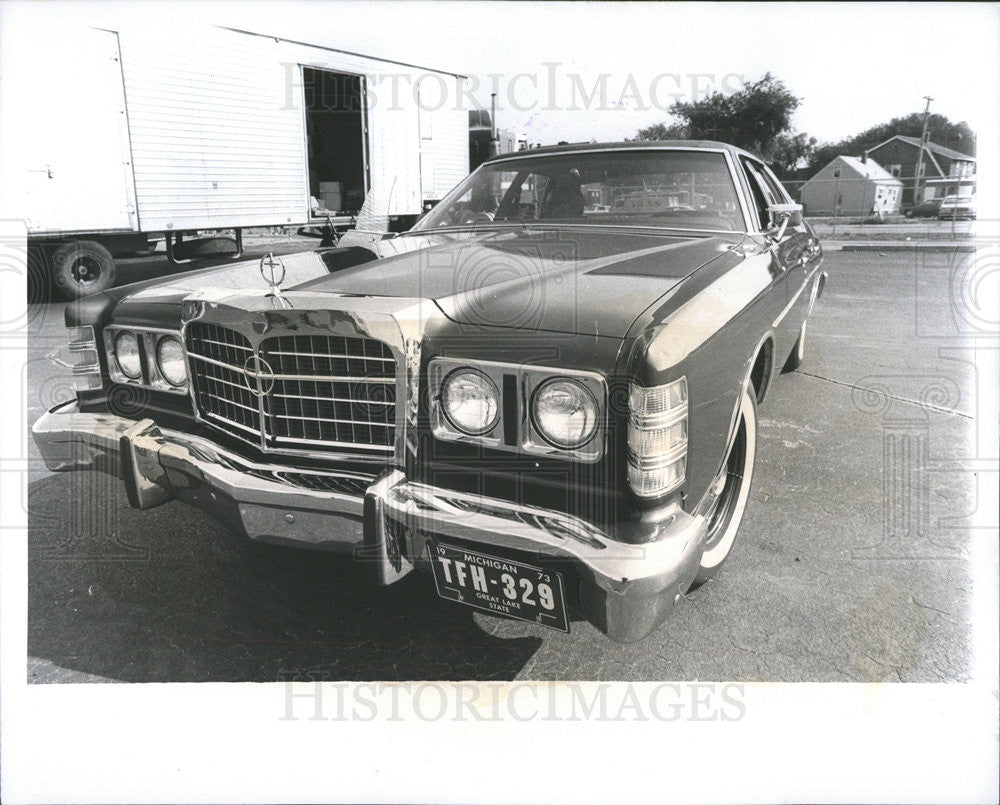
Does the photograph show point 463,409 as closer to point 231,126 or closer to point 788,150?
point 231,126

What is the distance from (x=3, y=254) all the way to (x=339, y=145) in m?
10.5

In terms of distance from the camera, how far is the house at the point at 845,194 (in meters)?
11.5

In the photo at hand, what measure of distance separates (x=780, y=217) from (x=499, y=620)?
239cm

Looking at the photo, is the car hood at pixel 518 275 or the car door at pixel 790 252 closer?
the car hood at pixel 518 275

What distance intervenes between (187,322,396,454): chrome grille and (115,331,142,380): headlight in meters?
0.35

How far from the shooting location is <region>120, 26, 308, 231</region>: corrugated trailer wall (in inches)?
312

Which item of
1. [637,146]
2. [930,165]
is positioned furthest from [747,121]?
[637,146]

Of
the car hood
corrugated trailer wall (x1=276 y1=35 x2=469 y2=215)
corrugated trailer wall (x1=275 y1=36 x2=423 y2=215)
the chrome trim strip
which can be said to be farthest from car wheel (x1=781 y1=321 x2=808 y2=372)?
corrugated trailer wall (x1=275 y1=36 x2=423 y2=215)

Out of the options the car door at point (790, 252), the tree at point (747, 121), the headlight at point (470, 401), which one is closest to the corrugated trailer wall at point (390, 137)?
the tree at point (747, 121)

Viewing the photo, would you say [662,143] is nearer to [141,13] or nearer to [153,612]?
[141,13]

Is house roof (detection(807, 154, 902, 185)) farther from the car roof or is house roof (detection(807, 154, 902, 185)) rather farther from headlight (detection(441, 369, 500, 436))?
headlight (detection(441, 369, 500, 436))

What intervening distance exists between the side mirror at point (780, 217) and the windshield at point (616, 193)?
28 centimetres

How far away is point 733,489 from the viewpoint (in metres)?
2.57

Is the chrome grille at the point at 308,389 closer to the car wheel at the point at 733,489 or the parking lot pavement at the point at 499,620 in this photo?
the parking lot pavement at the point at 499,620
